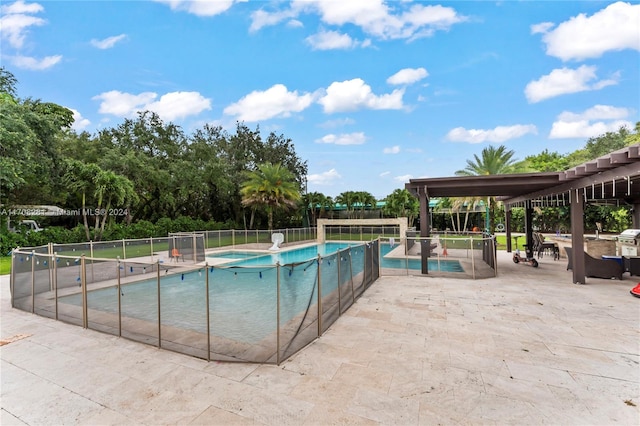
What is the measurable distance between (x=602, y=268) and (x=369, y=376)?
375 inches

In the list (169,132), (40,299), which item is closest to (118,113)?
(169,132)

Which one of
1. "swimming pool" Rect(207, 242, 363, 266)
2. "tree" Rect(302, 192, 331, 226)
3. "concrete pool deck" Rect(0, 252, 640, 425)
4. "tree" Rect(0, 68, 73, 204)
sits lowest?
"swimming pool" Rect(207, 242, 363, 266)

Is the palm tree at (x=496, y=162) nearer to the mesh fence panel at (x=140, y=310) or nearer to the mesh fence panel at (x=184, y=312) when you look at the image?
the mesh fence panel at (x=184, y=312)

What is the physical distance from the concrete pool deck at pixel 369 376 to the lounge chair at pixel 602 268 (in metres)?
3.93

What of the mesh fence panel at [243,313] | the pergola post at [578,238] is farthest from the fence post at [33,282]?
the pergola post at [578,238]

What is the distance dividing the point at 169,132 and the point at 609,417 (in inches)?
1121

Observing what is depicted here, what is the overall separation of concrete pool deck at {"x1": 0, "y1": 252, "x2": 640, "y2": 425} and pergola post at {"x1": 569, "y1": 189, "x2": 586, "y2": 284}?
2.96 metres

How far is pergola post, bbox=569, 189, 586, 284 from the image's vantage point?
842 centimetres

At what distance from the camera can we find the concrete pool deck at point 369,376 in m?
2.82

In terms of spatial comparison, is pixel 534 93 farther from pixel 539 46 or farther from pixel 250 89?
pixel 250 89

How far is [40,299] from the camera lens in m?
6.40

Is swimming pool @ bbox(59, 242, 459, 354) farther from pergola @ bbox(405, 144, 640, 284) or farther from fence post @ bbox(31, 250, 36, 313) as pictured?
pergola @ bbox(405, 144, 640, 284)

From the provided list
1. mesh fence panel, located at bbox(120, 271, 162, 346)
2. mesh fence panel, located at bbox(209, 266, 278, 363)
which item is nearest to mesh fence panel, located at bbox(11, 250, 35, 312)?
mesh fence panel, located at bbox(120, 271, 162, 346)

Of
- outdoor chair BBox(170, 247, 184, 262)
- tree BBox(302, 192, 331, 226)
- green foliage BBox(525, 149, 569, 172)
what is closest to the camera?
outdoor chair BBox(170, 247, 184, 262)
